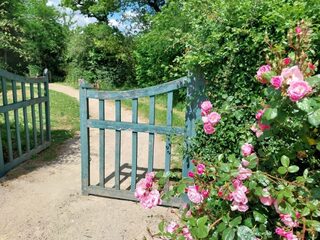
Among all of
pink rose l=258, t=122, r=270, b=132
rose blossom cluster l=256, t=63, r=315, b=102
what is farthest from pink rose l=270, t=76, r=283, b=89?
pink rose l=258, t=122, r=270, b=132

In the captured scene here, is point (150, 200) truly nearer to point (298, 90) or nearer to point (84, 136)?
point (298, 90)

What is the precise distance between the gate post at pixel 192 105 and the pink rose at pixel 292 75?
1.46 meters

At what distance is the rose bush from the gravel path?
4.33ft

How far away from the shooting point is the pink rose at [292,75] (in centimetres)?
125

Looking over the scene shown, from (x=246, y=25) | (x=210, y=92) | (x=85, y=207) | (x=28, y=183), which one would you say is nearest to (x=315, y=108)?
(x=246, y=25)

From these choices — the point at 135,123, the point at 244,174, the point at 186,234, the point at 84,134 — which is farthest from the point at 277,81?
the point at 84,134

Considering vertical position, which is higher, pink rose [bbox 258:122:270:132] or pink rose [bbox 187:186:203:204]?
pink rose [bbox 258:122:270:132]

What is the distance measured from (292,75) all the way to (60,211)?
2.75m

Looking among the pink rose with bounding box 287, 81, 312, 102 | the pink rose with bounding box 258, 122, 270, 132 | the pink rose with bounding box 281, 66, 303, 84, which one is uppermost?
the pink rose with bounding box 281, 66, 303, 84

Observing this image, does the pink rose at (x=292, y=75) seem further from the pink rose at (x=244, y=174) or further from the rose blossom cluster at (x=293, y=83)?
the pink rose at (x=244, y=174)

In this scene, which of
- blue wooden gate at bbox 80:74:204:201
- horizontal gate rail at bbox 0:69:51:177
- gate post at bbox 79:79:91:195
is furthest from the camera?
horizontal gate rail at bbox 0:69:51:177

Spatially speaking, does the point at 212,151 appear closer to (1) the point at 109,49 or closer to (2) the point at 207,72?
(2) the point at 207,72

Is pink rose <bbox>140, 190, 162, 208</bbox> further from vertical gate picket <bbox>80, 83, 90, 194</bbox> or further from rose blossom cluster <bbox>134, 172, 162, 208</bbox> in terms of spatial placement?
vertical gate picket <bbox>80, 83, 90, 194</bbox>

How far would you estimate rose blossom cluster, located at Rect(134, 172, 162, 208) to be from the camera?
5.40 feet
